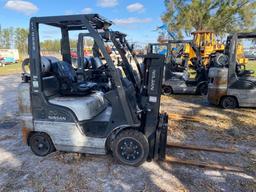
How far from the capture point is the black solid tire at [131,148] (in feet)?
11.0

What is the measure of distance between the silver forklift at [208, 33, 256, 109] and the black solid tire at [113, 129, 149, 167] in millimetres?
4092

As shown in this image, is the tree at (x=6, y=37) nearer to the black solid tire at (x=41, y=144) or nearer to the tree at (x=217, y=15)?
the tree at (x=217, y=15)

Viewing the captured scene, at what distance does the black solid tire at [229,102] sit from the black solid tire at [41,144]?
509 centimetres

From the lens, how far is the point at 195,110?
677cm

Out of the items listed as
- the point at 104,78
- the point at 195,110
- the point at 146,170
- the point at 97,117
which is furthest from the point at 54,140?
the point at 195,110

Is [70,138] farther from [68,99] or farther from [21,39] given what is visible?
[21,39]

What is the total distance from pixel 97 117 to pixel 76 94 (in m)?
0.52

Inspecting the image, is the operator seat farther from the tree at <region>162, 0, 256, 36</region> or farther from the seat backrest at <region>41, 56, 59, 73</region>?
the tree at <region>162, 0, 256, 36</region>

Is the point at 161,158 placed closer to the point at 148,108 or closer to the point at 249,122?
the point at 148,108

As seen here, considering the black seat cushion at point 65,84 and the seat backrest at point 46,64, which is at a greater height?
the seat backrest at point 46,64

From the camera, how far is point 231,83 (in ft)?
21.0

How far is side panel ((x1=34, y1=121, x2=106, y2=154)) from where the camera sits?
137 inches

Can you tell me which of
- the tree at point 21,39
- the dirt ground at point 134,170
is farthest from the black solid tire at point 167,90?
the tree at point 21,39

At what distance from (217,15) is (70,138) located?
78.4 feet
